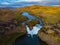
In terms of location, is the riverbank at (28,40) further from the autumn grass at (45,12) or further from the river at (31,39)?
the autumn grass at (45,12)

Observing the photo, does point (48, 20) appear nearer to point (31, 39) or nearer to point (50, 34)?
point (50, 34)

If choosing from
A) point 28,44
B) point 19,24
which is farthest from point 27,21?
point 28,44

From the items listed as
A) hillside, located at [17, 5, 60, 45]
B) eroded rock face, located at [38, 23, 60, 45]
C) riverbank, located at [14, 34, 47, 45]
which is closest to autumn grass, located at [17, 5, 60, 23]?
hillside, located at [17, 5, 60, 45]

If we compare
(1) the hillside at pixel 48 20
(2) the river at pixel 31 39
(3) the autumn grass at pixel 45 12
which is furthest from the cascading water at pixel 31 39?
(3) the autumn grass at pixel 45 12

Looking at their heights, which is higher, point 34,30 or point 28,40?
point 34,30

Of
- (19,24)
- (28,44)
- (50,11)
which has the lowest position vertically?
(28,44)

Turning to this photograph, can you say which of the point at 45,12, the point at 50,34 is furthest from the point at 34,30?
the point at 45,12

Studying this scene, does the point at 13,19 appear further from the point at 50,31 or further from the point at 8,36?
the point at 50,31

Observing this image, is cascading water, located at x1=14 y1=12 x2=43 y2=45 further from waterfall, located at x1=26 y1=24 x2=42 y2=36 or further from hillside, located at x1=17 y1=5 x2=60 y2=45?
hillside, located at x1=17 y1=5 x2=60 y2=45
